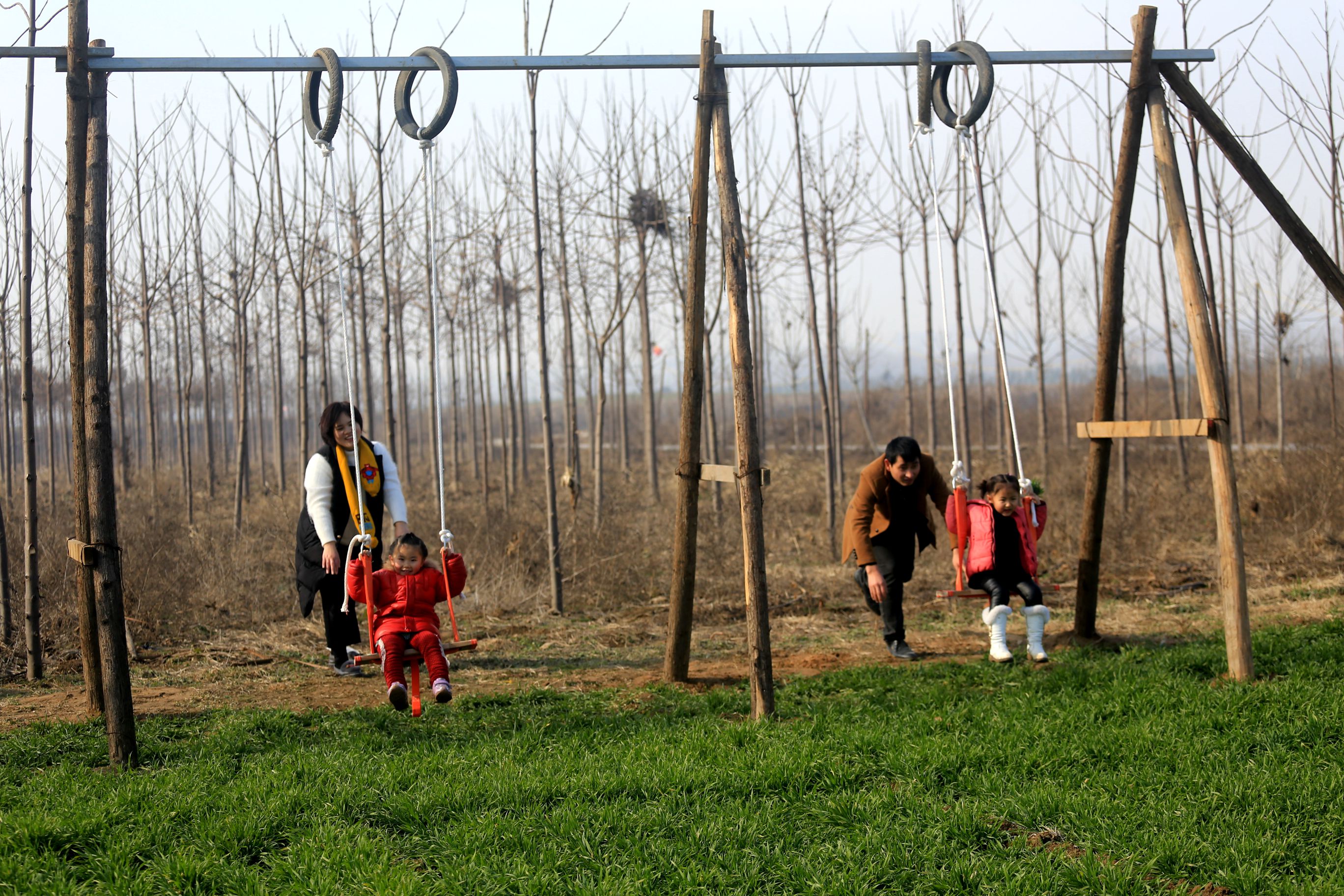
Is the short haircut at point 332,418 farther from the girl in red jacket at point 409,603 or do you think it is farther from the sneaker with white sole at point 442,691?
the sneaker with white sole at point 442,691

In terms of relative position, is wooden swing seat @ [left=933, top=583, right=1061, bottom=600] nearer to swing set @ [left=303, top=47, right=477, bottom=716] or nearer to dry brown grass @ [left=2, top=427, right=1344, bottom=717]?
dry brown grass @ [left=2, top=427, right=1344, bottom=717]

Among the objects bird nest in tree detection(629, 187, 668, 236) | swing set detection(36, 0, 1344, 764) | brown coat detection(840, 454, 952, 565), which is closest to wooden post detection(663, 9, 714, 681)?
swing set detection(36, 0, 1344, 764)

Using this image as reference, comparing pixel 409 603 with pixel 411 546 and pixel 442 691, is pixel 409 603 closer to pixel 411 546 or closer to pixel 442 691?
pixel 411 546

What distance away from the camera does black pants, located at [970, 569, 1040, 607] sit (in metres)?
6.38

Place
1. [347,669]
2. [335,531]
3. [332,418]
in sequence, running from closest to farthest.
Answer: [332,418]
[335,531]
[347,669]

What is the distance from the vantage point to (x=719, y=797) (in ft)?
13.2

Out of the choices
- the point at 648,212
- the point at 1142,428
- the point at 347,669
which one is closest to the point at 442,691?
the point at 347,669

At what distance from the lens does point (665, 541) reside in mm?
12055

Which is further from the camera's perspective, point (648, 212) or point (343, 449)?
point (648, 212)

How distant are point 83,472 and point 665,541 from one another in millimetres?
7541

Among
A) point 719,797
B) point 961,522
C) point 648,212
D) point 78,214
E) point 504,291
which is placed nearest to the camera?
point 719,797

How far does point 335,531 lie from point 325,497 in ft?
0.77

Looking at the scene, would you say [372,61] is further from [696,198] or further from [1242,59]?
[1242,59]

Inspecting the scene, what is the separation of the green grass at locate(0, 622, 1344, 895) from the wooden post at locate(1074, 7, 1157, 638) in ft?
4.02
